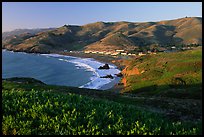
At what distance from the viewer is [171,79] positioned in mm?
61688

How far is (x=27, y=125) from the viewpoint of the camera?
16078 mm

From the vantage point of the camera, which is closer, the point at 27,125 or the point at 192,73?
the point at 27,125

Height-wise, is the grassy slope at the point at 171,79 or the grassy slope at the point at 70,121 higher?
the grassy slope at the point at 70,121

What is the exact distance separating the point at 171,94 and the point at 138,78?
24129 millimetres

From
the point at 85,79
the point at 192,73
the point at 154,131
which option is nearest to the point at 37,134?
the point at 154,131

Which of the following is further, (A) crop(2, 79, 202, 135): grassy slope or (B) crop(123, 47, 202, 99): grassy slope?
(B) crop(123, 47, 202, 99): grassy slope

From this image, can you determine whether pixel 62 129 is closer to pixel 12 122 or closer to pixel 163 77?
pixel 12 122

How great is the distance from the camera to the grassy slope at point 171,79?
167 feet

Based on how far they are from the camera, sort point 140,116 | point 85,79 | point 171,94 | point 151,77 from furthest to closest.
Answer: point 85,79
point 151,77
point 171,94
point 140,116

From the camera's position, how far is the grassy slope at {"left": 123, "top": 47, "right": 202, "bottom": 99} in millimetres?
51013

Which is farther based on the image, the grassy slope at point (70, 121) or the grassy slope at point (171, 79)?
the grassy slope at point (171, 79)

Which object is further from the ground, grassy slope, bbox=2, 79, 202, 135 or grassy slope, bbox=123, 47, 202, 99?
grassy slope, bbox=2, 79, 202, 135

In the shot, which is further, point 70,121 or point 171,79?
point 171,79

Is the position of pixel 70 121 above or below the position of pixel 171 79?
above
